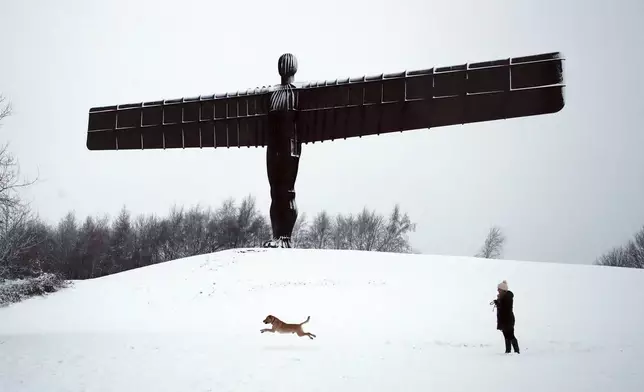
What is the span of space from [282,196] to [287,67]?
426 centimetres

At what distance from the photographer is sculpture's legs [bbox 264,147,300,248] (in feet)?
51.9

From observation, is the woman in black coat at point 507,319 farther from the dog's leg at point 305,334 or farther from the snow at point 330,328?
the dog's leg at point 305,334

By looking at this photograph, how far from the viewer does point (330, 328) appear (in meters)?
9.73

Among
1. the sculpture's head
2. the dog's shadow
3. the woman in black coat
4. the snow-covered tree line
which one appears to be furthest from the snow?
the snow-covered tree line

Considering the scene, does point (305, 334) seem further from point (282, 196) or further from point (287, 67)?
point (287, 67)

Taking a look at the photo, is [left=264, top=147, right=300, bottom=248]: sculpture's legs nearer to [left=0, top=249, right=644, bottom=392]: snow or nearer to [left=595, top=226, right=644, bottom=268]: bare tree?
[left=0, top=249, right=644, bottom=392]: snow

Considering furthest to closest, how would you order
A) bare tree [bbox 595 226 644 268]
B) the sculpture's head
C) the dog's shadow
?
bare tree [bbox 595 226 644 268]
the sculpture's head
the dog's shadow

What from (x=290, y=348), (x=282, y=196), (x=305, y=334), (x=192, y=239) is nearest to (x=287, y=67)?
(x=282, y=196)

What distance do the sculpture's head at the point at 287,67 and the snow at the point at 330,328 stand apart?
5615 mm

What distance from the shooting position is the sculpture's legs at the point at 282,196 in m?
15.8

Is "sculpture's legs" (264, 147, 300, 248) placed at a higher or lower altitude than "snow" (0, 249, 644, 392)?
higher

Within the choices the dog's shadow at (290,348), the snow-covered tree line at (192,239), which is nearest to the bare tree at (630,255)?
the snow-covered tree line at (192,239)

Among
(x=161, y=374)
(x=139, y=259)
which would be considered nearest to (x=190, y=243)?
(x=139, y=259)

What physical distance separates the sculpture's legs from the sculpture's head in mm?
2457
